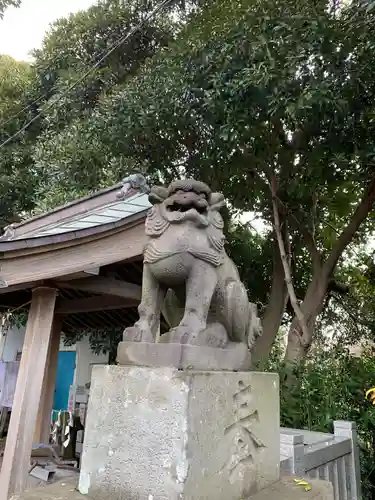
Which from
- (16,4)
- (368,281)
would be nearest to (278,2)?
(368,281)

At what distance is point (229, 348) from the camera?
182 centimetres

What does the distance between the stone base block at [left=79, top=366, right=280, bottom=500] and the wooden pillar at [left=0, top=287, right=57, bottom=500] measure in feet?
6.08

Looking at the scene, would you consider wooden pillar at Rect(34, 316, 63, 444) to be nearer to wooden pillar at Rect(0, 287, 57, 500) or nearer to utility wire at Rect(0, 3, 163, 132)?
wooden pillar at Rect(0, 287, 57, 500)

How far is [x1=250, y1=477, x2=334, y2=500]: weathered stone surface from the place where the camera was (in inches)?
65.9

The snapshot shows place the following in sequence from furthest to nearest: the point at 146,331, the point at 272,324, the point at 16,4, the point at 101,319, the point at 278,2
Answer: the point at 16,4 → the point at 272,324 → the point at 101,319 → the point at 278,2 → the point at 146,331

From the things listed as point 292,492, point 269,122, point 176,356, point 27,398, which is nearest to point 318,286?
point 269,122

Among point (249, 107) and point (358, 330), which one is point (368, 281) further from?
point (249, 107)

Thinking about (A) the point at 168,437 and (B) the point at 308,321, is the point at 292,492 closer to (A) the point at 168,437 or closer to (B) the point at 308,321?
(A) the point at 168,437

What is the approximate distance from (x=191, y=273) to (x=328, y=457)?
7.38ft

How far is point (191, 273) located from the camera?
5.67ft

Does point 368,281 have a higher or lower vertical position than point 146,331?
higher

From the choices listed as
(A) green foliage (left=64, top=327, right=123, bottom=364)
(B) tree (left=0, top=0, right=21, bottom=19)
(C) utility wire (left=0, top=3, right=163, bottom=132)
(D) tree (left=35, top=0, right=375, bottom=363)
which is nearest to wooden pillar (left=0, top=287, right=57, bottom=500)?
(D) tree (left=35, top=0, right=375, bottom=363)

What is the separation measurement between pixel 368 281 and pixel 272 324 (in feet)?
10.1

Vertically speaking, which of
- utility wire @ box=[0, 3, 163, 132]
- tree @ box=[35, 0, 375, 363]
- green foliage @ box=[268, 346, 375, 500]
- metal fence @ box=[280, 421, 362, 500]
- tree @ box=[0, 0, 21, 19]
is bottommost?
metal fence @ box=[280, 421, 362, 500]
